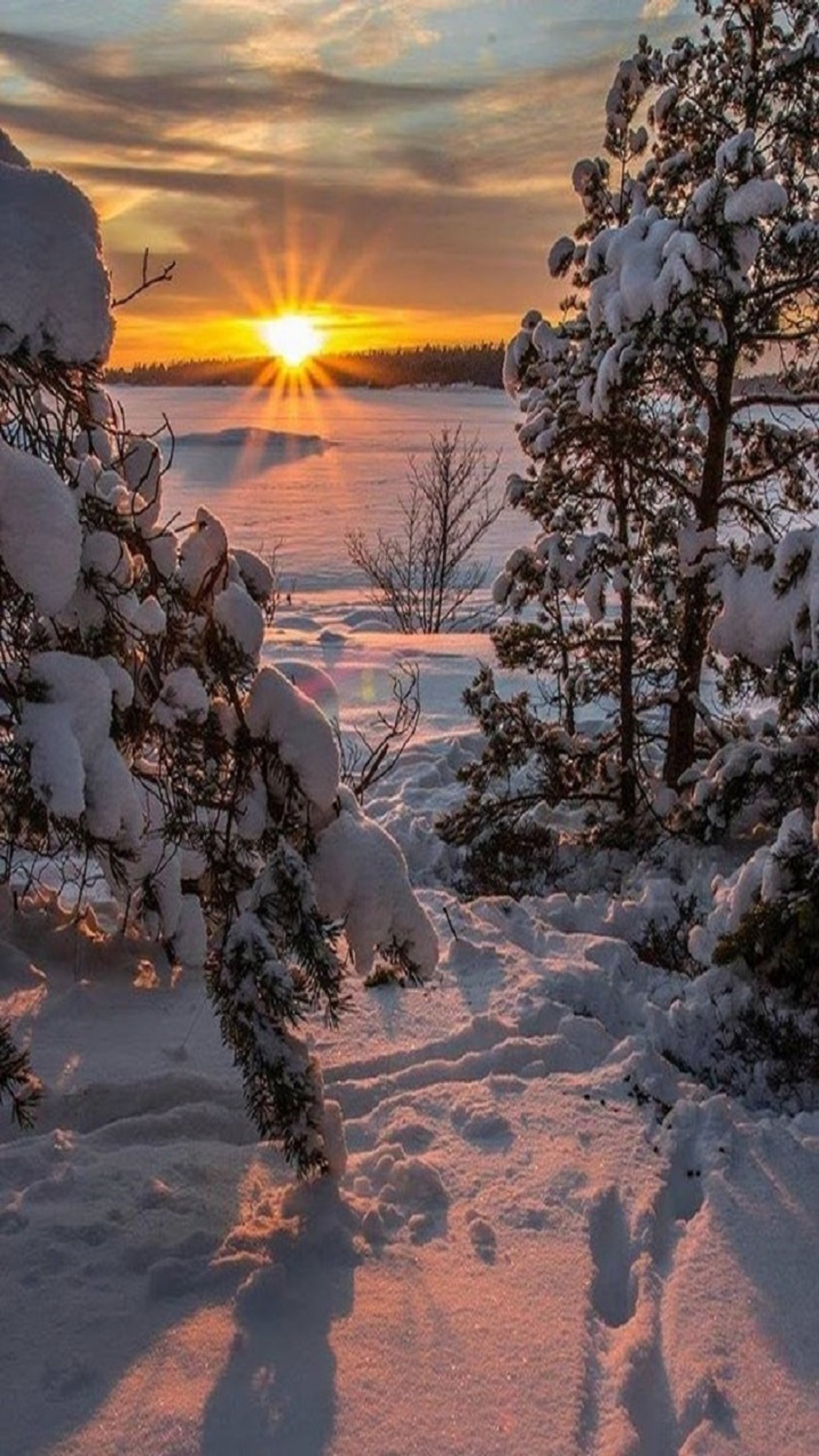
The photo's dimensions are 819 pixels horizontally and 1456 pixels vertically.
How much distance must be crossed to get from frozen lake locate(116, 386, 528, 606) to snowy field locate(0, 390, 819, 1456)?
9.32 feet

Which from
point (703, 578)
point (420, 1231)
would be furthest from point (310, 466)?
point (420, 1231)

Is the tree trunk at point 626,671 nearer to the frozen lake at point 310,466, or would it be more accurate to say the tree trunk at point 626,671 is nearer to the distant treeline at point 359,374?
the frozen lake at point 310,466

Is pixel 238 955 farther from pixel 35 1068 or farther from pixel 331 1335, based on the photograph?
pixel 35 1068

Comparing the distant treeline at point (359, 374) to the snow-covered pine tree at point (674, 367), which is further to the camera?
the distant treeline at point (359, 374)

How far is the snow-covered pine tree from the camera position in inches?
254

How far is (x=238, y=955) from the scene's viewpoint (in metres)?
3.45

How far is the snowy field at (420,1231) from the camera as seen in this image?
121 inches

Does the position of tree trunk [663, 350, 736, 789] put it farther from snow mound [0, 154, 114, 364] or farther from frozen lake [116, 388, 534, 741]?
snow mound [0, 154, 114, 364]

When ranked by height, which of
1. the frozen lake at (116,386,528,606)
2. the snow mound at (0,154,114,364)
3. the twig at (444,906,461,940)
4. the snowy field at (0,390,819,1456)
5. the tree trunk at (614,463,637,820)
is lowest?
the snowy field at (0,390,819,1456)

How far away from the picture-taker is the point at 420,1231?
152 inches

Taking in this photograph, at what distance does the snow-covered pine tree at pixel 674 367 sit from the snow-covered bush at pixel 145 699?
12.7ft

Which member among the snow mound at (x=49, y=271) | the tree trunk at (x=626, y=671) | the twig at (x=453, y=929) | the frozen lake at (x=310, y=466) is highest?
the frozen lake at (x=310, y=466)

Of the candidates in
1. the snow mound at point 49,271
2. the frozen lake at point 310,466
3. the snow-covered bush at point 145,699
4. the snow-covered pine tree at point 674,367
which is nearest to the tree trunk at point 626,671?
the snow-covered pine tree at point 674,367

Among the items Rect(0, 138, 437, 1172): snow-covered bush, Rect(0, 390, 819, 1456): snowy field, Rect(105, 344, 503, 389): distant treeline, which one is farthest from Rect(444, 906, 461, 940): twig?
Rect(105, 344, 503, 389): distant treeline
